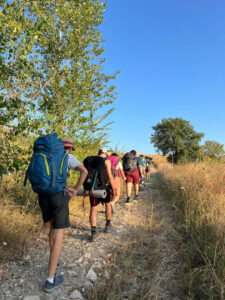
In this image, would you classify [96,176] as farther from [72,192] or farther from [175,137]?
[175,137]

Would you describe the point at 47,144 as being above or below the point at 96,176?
above

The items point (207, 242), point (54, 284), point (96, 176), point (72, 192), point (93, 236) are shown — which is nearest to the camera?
point (54, 284)

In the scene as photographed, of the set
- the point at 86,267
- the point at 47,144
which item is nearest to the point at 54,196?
the point at 47,144

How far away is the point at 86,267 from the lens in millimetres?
3039

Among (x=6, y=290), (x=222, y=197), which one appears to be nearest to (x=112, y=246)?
(x=6, y=290)

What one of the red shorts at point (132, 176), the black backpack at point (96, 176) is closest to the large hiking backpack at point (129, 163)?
the red shorts at point (132, 176)

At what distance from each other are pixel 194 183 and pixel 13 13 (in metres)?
6.09

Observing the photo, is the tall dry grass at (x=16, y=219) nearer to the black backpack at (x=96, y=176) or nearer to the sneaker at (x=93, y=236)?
the sneaker at (x=93, y=236)

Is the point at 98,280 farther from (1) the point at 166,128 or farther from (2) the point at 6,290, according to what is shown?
(1) the point at 166,128

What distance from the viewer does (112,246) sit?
380 cm

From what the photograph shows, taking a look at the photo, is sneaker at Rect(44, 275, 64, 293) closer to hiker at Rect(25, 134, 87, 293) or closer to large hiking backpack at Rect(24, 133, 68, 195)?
hiker at Rect(25, 134, 87, 293)

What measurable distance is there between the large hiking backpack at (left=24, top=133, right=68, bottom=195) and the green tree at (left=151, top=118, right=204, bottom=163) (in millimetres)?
34187

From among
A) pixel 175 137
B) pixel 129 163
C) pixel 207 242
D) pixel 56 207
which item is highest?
pixel 175 137

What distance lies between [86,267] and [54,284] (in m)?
0.66
